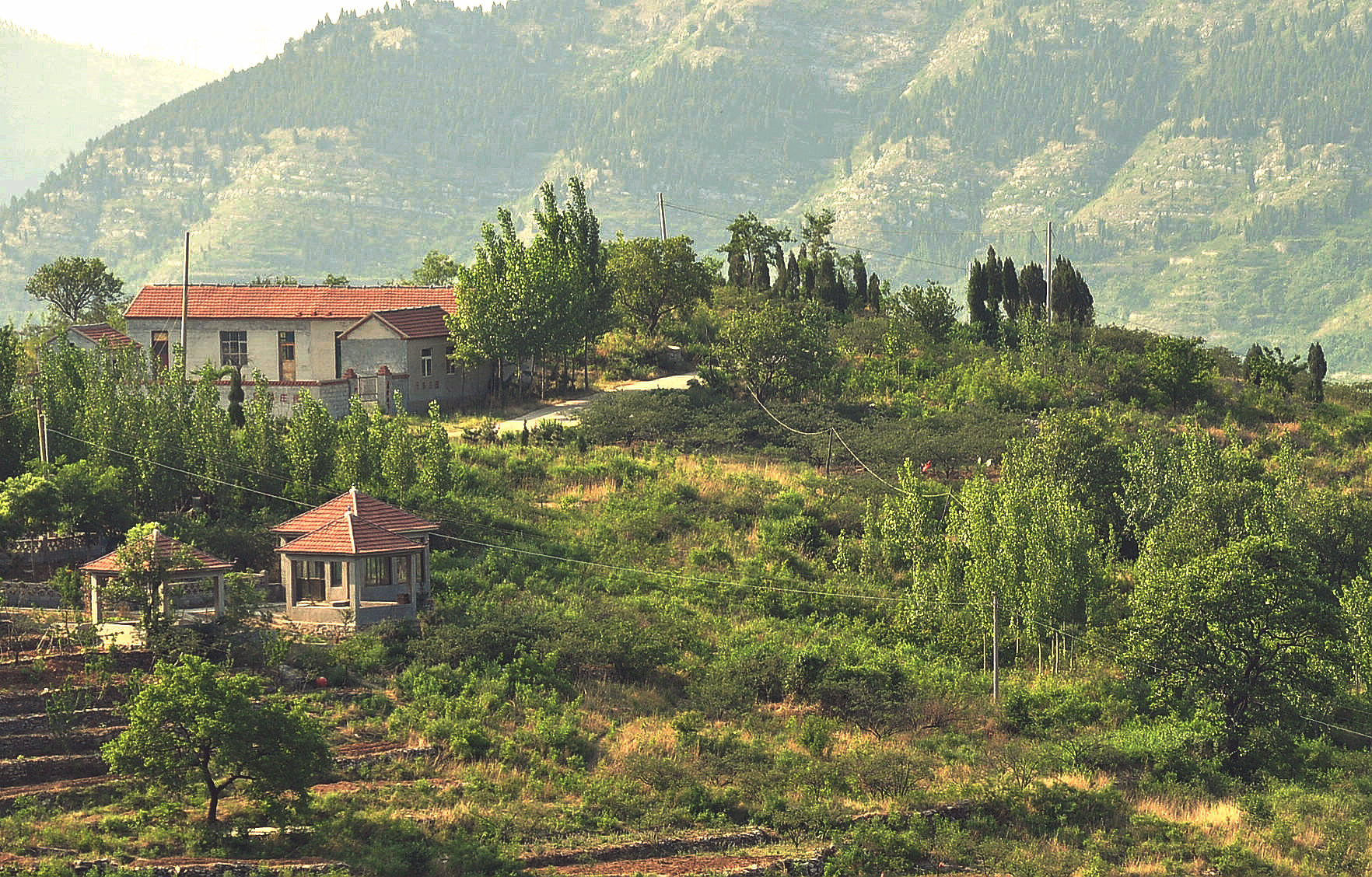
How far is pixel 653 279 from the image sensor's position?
8119 cm

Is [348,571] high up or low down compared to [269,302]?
down

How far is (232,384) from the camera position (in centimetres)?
6303

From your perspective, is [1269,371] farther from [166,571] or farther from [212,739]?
[212,739]

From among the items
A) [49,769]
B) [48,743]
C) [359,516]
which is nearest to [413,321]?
[359,516]

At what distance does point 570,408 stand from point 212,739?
41.3 meters

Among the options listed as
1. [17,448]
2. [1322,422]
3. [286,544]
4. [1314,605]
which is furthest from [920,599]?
[1322,422]

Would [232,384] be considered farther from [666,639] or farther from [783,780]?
[783,780]

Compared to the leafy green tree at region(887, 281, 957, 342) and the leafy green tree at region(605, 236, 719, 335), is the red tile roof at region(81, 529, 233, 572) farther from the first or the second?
the leafy green tree at region(887, 281, 957, 342)

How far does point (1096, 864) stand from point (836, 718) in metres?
9.28

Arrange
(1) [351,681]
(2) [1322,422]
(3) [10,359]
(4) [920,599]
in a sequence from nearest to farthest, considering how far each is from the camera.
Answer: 1. (1) [351,681]
2. (4) [920,599]
3. (3) [10,359]
4. (2) [1322,422]

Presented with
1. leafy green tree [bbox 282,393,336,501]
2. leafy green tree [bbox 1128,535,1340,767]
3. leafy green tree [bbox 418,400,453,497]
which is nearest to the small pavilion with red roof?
leafy green tree [bbox 282,393,336,501]

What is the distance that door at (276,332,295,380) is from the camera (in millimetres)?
73188

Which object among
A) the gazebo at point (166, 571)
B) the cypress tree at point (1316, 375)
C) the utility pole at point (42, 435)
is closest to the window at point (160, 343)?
the utility pole at point (42, 435)

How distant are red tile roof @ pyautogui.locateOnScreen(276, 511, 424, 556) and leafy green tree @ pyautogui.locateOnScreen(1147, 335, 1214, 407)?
44.8 meters
